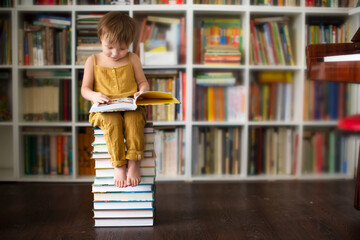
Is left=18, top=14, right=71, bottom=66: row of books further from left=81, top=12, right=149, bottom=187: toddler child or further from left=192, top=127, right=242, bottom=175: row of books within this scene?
left=192, top=127, right=242, bottom=175: row of books

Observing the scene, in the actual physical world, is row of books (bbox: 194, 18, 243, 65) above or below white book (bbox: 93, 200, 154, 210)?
above

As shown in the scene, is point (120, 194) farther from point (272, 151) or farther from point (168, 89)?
point (272, 151)

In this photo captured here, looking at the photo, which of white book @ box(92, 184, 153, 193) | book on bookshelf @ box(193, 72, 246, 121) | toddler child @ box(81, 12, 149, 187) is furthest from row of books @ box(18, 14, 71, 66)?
white book @ box(92, 184, 153, 193)

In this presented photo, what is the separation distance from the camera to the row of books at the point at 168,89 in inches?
98.2

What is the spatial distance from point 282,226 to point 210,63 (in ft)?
4.02

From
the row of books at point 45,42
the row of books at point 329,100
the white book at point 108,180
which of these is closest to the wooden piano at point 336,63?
the row of books at point 329,100

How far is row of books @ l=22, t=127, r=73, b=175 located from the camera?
252 cm

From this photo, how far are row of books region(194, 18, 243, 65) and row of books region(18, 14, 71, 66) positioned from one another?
0.88 metres

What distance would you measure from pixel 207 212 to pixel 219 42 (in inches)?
48.1

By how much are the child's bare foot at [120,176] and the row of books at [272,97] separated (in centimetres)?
123

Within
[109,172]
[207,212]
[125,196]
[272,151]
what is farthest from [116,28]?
[272,151]

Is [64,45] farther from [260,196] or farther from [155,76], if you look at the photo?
[260,196]

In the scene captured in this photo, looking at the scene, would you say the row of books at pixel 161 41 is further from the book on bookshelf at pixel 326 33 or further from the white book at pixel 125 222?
the white book at pixel 125 222

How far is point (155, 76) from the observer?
8.23 feet
